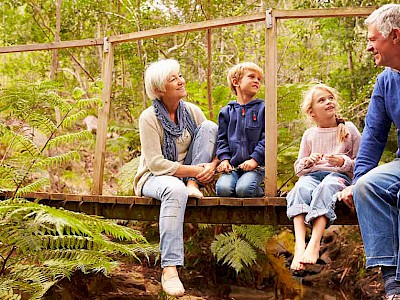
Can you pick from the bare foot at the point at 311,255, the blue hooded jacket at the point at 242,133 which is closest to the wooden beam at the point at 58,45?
the blue hooded jacket at the point at 242,133

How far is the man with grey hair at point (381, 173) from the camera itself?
231cm

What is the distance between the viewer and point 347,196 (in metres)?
2.71

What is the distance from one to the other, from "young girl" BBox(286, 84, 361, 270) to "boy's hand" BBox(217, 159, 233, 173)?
0.44 metres

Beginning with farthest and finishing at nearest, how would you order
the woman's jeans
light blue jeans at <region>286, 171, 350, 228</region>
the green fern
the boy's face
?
the boy's face
light blue jeans at <region>286, 171, 350, 228</region>
the green fern
the woman's jeans

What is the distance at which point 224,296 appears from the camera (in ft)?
15.5

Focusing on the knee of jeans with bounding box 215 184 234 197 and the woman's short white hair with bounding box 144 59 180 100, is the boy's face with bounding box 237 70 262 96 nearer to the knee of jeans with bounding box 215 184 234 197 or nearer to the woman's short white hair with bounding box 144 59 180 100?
the woman's short white hair with bounding box 144 59 180 100

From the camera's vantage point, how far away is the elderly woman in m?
3.17

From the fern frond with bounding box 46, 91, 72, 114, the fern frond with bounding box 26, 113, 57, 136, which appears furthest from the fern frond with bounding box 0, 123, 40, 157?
the fern frond with bounding box 46, 91, 72, 114

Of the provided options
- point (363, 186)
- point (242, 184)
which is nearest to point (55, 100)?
point (242, 184)

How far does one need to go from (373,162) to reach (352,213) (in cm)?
46

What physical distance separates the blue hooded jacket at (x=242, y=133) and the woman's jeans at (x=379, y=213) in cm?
106

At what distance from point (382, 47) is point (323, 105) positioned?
2.36ft

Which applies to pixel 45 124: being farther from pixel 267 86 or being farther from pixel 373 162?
pixel 373 162

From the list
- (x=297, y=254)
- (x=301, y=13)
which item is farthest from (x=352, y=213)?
(x=301, y=13)
